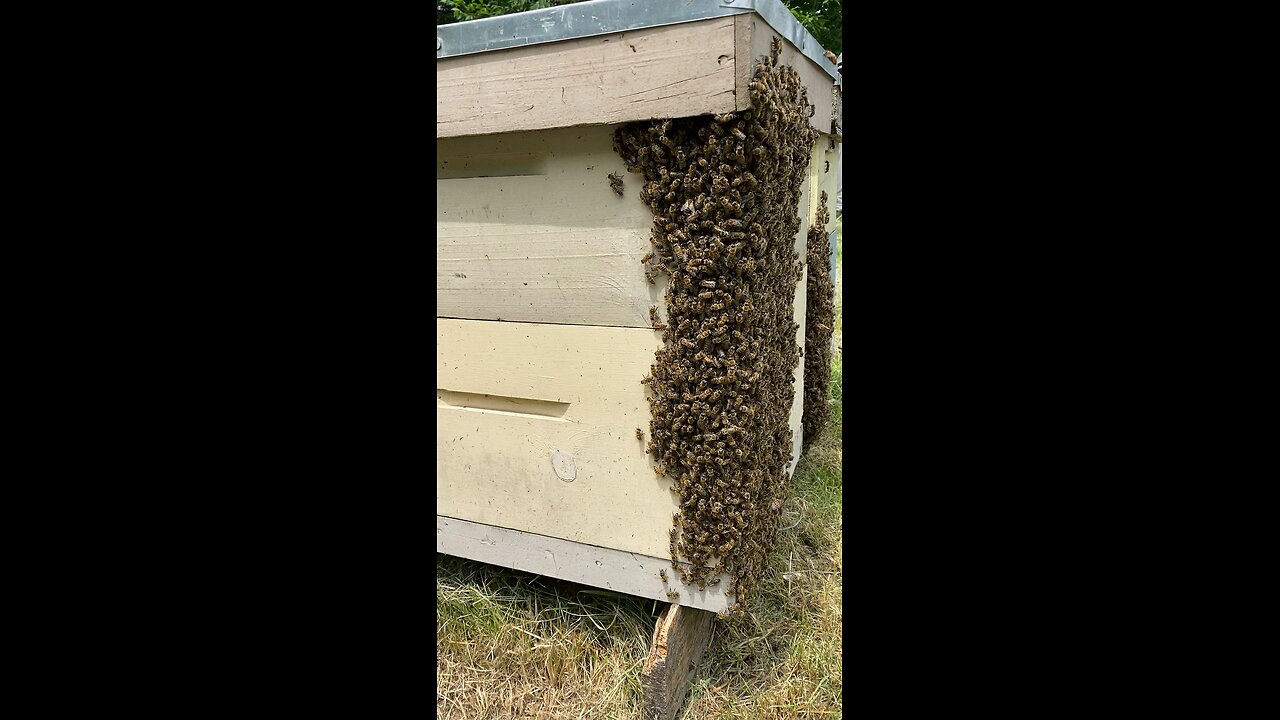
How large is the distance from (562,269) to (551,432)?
51cm

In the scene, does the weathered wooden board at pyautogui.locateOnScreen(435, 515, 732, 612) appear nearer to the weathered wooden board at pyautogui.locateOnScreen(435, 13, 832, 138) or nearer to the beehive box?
the beehive box

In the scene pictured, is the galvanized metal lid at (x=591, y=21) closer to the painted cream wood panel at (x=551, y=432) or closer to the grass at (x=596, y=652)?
the painted cream wood panel at (x=551, y=432)

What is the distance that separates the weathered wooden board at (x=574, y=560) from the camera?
2258 mm

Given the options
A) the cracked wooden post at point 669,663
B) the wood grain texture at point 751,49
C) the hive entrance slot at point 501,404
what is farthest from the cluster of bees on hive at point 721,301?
the hive entrance slot at point 501,404

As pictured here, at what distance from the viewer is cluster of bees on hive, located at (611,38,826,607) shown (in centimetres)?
188

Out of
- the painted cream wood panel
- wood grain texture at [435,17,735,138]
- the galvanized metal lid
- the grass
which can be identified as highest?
the galvanized metal lid

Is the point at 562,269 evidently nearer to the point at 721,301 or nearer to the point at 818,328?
the point at 721,301

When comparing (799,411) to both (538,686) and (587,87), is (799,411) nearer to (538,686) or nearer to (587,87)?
(538,686)

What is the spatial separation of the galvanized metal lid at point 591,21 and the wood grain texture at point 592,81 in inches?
0.7

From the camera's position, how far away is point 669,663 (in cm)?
232

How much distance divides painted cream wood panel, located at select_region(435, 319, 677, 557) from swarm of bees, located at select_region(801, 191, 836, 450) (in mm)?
1566

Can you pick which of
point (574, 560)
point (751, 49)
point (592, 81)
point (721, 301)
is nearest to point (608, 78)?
point (592, 81)

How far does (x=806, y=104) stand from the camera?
234 cm

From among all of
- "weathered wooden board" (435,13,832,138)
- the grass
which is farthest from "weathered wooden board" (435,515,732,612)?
"weathered wooden board" (435,13,832,138)
